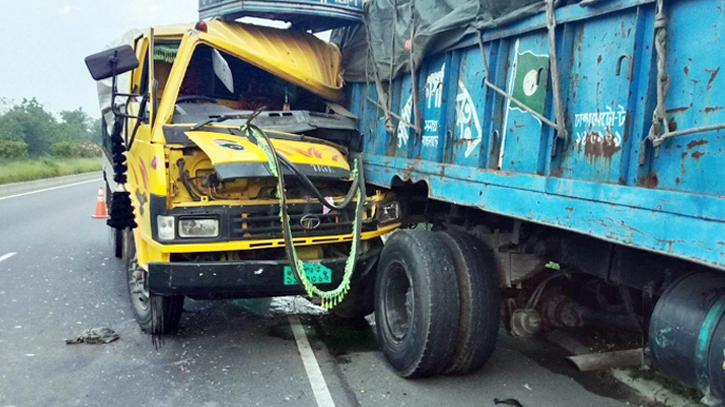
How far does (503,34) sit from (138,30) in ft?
12.7

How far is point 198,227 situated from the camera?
441 centimetres

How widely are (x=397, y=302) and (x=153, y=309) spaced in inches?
79.3

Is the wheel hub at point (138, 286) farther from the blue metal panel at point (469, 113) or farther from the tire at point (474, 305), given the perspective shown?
the blue metal panel at point (469, 113)

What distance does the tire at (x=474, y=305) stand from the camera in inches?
159

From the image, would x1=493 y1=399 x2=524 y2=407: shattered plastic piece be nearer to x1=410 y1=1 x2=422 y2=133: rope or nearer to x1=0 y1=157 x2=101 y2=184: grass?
x1=410 y1=1 x2=422 y2=133: rope

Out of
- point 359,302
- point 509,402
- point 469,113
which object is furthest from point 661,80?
point 359,302

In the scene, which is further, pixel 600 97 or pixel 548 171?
pixel 548 171

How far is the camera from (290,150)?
4891 mm

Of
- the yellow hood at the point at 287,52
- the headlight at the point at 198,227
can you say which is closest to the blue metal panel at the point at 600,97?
the headlight at the point at 198,227

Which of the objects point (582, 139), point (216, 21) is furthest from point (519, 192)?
point (216, 21)

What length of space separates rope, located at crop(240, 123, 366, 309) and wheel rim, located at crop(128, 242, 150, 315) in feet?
4.50

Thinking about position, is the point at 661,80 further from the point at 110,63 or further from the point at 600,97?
the point at 110,63

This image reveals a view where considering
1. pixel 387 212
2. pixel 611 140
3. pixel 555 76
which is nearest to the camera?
pixel 611 140

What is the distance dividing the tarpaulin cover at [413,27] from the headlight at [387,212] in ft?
3.45
